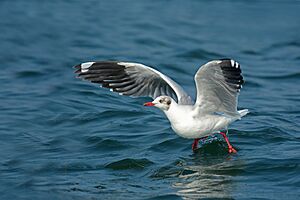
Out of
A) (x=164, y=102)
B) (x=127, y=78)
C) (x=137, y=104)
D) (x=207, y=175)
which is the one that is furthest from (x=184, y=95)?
(x=137, y=104)

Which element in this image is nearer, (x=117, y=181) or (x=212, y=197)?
(x=212, y=197)

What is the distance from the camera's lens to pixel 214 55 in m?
18.8

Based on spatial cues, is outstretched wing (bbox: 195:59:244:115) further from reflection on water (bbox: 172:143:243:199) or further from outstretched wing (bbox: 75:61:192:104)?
reflection on water (bbox: 172:143:243:199)

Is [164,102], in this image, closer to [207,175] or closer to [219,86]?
[219,86]

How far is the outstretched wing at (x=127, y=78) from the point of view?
37.1 feet

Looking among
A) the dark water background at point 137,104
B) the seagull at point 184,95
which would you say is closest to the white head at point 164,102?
the seagull at point 184,95

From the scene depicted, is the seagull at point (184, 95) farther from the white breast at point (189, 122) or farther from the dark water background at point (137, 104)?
the dark water background at point (137, 104)

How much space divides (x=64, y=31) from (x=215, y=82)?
36.3ft

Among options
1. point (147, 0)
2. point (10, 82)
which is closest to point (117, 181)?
point (10, 82)

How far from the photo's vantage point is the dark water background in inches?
412

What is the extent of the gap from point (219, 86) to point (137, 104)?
476 cm

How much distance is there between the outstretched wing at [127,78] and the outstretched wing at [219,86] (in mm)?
630

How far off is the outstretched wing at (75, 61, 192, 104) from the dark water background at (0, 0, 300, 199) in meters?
0.92

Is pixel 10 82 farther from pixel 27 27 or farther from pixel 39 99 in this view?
pixel 27 27
